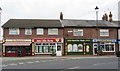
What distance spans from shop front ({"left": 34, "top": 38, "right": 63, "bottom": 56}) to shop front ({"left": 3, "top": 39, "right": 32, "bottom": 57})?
145cm

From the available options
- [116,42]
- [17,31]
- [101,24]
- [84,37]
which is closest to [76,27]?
[84,37]

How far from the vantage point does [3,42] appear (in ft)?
110

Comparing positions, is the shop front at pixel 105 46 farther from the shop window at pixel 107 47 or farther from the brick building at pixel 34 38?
the brick building at pixel 34 38

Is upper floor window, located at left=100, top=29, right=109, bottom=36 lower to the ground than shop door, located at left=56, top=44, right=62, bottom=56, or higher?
higher

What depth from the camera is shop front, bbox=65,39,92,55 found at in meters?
34.8

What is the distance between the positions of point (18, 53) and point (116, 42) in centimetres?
1885

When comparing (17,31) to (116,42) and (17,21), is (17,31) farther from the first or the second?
(116,42)

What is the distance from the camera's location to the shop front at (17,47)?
32344 millimetres

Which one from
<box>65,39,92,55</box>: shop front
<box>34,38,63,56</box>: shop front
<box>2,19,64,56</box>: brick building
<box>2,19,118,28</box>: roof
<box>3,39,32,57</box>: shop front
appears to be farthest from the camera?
<box>65,39,92,55</box>: shop front

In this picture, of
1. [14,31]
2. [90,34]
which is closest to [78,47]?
[90,34]

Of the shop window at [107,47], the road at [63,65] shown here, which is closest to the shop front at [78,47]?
the shop window at [107,47]

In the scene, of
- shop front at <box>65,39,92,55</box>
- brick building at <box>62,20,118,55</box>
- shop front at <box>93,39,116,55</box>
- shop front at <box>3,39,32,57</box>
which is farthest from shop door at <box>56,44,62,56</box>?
shop front at <box>93,39,116,55</box>

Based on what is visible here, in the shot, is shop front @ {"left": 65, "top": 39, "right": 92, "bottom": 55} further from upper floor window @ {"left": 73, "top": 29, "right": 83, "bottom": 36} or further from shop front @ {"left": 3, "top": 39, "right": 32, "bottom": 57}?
shop front @ {"left": 3, "top": 39, "right": 32, "bottom": 57}

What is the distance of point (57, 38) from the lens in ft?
112
